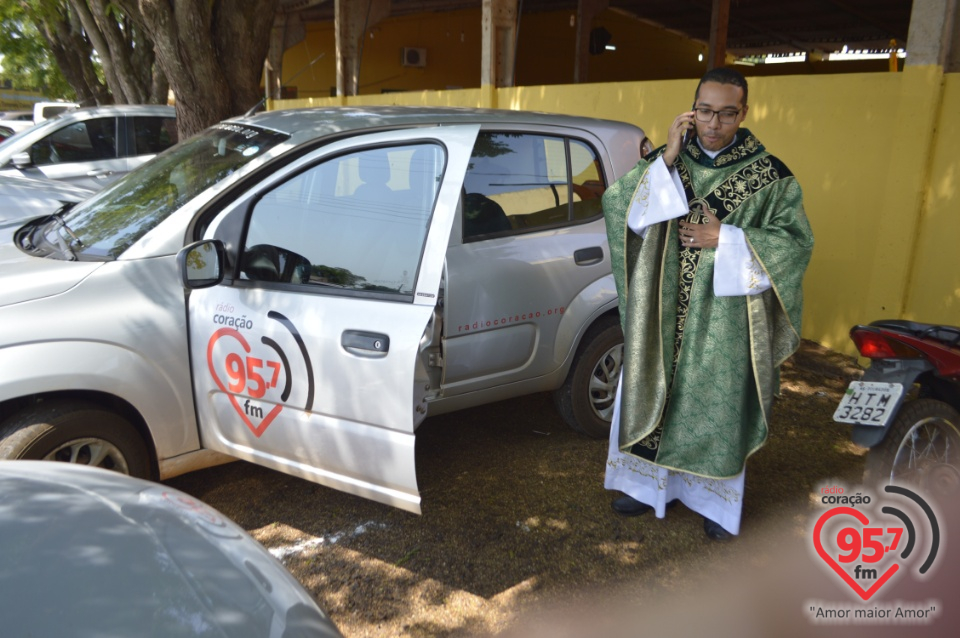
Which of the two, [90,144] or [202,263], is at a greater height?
[90,144]

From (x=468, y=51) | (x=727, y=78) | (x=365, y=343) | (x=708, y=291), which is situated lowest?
(x=365, y=343)

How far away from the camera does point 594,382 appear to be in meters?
4.19

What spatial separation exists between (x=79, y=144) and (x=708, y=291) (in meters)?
7.39

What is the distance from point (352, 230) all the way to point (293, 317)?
45cm

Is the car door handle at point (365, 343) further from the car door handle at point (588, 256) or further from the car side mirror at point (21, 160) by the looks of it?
the car side mirror at point (21, 160)

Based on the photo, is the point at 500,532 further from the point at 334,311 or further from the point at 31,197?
the point at 31,197

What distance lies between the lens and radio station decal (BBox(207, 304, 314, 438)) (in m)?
2.89

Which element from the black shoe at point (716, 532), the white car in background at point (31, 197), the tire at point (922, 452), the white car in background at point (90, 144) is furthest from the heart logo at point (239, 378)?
the white car in background at point (90, 144)

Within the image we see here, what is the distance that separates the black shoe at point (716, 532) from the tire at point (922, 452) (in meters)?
0.60

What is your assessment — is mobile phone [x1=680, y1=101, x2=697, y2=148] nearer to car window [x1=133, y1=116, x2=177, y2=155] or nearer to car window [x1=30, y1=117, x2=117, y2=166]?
car window [x1=133, y1=116, x2=177, y2=155]

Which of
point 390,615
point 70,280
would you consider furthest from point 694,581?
point 70,280

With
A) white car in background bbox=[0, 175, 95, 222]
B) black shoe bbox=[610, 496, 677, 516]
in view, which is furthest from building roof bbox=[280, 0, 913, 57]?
black shoe bbox=[610, 496, 677, 516]

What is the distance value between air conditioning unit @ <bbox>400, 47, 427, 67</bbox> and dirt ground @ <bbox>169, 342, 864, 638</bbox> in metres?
14.9

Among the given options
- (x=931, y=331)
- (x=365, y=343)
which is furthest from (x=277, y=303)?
(x=931, y=331)
